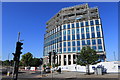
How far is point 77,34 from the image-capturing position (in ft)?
206

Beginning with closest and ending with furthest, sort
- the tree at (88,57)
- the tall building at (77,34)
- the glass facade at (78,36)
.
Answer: the tree at (88,57), the glass facade at (78,36), the tall building at (77,34)

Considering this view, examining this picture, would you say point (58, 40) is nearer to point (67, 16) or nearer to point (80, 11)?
point (67, 16)

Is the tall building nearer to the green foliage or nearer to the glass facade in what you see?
the glass facade

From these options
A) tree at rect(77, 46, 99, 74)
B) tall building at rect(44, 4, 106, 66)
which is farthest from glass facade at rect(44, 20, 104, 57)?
tree at rect(77, 46, 99, 74)

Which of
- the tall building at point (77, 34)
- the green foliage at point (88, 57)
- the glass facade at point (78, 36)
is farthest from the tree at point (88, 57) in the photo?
the glass facade at point (78, 36)

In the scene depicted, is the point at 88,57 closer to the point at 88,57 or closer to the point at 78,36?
the point at 88,57

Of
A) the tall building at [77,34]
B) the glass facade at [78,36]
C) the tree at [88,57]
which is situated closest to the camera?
the tree at [88,57]

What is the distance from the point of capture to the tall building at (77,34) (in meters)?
57.8

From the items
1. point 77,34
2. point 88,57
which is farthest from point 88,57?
point 77,34

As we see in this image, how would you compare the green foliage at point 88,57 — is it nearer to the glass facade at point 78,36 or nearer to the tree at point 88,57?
the tree at point 88,57

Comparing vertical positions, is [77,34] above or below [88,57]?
above

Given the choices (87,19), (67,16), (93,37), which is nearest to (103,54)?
(93,37)

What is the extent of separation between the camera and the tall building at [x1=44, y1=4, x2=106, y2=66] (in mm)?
57844

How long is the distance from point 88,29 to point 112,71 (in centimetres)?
3298
